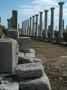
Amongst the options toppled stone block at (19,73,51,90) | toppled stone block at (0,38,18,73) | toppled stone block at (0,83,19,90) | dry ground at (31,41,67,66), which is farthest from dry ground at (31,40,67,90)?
toppled stone block at (0,83,19,90)

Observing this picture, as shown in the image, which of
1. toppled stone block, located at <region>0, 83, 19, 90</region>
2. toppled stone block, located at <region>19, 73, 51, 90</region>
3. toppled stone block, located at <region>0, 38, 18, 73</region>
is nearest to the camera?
toppled stone block, located at <region>0, 83, 19, 90</region>

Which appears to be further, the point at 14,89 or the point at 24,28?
the point at 24,28

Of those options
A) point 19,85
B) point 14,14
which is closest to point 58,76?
point 19,85

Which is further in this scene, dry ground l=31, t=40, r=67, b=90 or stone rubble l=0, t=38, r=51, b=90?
dry ground l=31, t=40, r=67, b=90

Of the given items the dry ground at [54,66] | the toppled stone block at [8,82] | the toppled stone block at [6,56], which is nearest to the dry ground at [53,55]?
the dry ground at [54,66]

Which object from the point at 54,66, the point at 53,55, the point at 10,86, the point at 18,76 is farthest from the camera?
the point at 53,55

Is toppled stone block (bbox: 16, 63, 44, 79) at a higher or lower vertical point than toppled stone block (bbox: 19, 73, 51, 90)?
higher

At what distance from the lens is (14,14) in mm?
25141

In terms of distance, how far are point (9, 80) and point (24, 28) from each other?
331 ft

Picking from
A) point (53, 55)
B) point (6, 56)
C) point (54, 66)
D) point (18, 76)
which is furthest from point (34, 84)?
point (53, 55)

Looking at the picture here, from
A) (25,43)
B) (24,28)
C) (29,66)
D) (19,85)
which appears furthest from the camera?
(24,28)

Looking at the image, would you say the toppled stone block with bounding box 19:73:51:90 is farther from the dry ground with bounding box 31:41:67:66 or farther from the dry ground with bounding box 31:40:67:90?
the dry ground with bounding box 31:41:67:66

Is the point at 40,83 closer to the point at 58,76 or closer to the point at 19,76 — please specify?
the point at 19,76

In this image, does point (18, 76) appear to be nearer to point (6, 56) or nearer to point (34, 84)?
point (34, 84)
